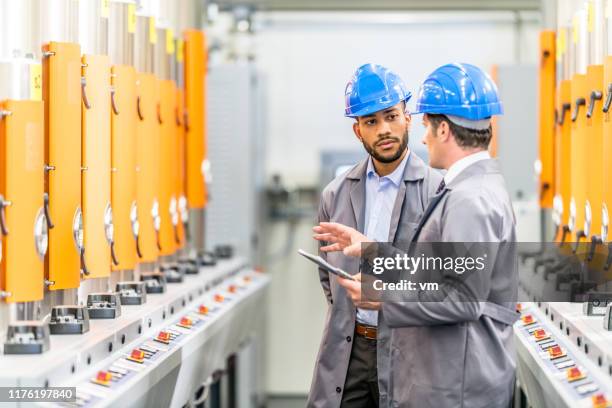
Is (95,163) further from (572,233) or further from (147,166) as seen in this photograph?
(572,233)

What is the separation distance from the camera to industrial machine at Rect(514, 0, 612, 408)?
3457 millimetres

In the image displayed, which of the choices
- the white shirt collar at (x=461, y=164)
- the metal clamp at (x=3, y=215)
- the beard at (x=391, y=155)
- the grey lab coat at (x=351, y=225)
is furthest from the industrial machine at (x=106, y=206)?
the white shirt collar at (x=461, y=164)

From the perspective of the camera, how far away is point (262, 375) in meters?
7.64

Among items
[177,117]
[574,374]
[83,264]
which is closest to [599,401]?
[574,374]

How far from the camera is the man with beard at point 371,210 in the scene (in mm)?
3752

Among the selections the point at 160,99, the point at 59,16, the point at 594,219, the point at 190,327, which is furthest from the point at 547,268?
the point at 59,16

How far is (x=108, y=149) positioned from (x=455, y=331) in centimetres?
177

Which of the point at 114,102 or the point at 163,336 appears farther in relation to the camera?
the point at 114,102

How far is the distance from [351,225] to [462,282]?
844mm

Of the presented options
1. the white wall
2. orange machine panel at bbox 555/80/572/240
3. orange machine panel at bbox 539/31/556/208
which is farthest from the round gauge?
the white wall

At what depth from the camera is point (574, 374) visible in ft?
10.8

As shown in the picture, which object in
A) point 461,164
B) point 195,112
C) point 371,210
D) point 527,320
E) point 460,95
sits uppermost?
point 195,112

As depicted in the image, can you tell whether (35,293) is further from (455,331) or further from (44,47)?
(455,331)

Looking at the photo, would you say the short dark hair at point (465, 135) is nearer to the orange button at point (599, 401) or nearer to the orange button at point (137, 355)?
the orange button at point (599, 401)
